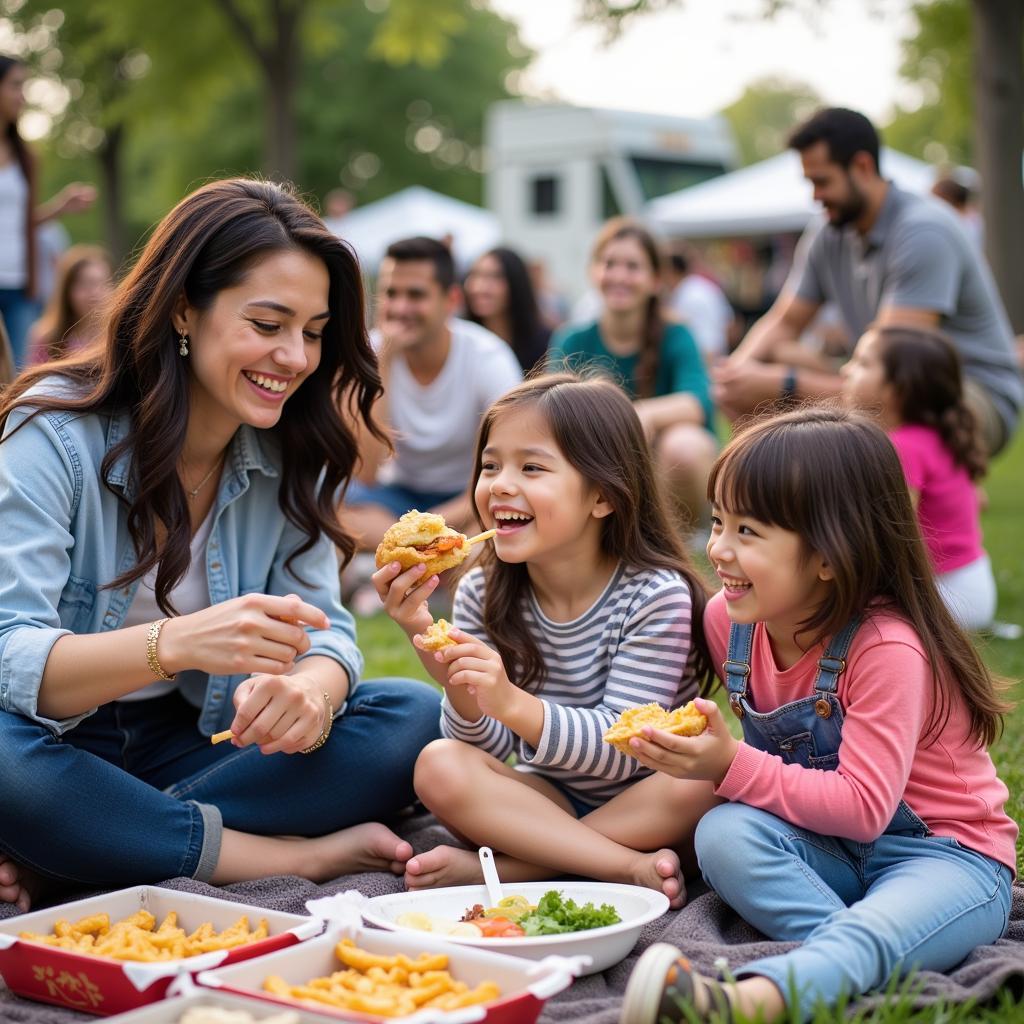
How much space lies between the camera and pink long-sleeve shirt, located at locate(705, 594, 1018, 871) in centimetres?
262

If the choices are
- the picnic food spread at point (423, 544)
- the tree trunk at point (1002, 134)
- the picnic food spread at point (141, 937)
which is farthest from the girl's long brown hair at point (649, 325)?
the tree trunk at point (1002, 134)

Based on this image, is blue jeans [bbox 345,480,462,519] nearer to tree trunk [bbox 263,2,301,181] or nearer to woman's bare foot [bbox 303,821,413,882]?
woman's bare foot [bbox 303,821,413,882]

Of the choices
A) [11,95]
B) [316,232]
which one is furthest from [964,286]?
[11,95]

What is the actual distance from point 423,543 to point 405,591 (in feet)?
0.38

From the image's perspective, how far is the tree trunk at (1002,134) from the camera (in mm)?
13336

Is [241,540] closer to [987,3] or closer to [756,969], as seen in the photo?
[756,969]

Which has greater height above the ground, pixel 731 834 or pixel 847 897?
pixel 731 834

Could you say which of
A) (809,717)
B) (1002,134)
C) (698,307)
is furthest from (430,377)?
(1002,134)

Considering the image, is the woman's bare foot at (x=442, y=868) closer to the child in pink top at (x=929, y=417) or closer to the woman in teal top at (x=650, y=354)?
the child in pink top at (x=929, y=417)

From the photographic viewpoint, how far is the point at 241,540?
3.39m

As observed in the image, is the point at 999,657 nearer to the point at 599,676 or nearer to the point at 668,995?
the point at 599,676

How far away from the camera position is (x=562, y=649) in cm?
331

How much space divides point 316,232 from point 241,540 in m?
0.79

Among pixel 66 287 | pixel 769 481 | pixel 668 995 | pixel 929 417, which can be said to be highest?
pixel 66 287
